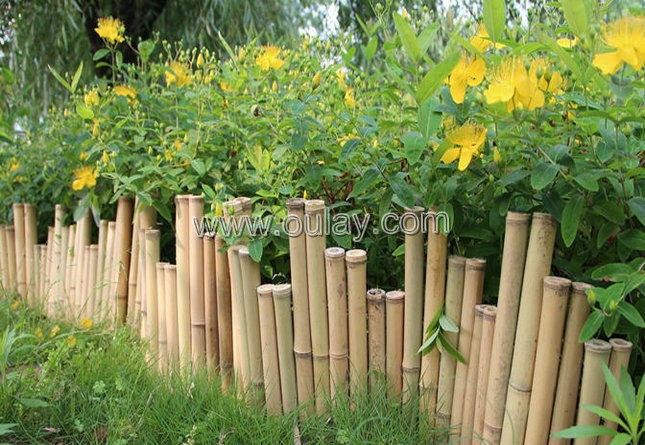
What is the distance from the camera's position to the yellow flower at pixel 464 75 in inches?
47.3

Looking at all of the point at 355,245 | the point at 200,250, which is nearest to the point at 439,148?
the point at 355,245

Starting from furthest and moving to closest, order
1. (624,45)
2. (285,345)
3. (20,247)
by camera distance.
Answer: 1. (20,247)
2. (285,345)
3. (624,45)

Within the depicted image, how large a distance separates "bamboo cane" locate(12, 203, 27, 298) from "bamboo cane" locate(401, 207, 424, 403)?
6.57ft

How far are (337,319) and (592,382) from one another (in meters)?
0.60

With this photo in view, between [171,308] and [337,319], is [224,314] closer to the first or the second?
[171,308]

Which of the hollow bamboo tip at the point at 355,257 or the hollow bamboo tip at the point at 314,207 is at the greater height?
the hollow bamboo tip at the point at 314,207

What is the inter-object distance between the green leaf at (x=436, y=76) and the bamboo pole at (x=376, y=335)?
0.49 metres

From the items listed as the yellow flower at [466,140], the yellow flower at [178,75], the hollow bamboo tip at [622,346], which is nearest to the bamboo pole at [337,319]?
the yellow flower at [466,140]

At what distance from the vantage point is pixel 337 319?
1.55 metres

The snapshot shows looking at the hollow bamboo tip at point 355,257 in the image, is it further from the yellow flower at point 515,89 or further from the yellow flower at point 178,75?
the yellow flower at point 178,75

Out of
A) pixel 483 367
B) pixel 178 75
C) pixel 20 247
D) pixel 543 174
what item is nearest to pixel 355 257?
pixel 483 367

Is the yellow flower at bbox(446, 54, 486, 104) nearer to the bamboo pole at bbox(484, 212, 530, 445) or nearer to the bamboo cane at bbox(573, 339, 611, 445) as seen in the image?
the bamboo pole at bbox(484, 212, 530, 445)

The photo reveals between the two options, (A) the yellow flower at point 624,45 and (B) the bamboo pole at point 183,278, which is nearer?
(A) the yellow flower at point 624,45

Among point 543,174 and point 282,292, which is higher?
point 543,174
